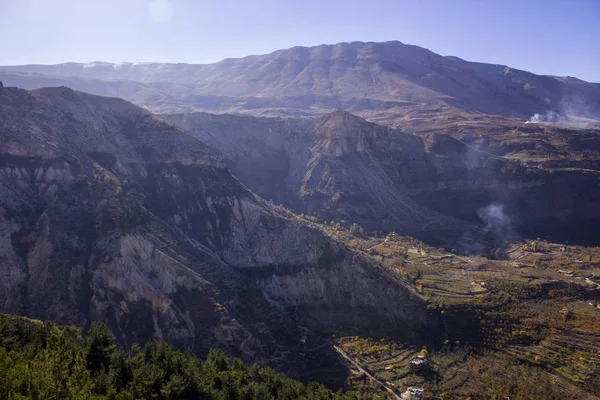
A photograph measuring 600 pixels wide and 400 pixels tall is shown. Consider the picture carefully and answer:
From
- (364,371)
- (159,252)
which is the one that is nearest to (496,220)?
(364,371)

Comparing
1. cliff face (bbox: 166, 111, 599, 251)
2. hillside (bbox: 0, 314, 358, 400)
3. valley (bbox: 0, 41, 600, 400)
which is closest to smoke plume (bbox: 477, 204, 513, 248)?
cliff face (bbox: 166, 111, 599, 251)

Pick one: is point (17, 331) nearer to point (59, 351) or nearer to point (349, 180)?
point (59, 351)

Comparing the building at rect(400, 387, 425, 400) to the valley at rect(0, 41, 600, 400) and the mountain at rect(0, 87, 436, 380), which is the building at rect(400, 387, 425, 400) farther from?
the mountain at rect(0, 87, 436, 380)

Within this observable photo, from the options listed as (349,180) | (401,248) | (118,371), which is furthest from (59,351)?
(349,180)

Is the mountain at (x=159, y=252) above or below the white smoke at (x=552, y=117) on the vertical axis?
below

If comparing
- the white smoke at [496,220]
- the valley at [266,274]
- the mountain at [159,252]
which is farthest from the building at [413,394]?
the white smoke at [496,220]

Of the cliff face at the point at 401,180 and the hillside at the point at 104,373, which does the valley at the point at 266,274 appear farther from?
the cliff face at the point at 401,180
